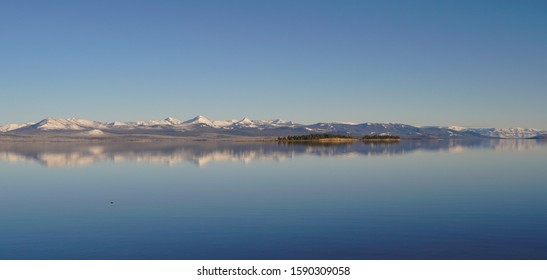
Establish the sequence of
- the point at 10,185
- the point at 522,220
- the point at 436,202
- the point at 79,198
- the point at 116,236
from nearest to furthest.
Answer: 1. the point at 116,236
2. the point at 522,220
3. the point at 436,202
4. the point at 79,198
5. the point at 10,185

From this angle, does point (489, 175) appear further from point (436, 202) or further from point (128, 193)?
point (128, 193)

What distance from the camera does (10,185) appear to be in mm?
23422

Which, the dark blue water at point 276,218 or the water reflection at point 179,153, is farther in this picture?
the water reflection at point 179,153

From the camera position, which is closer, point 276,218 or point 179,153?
point 276,218

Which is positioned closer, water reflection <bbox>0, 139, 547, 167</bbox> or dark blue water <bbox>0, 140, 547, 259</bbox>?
dark blue water <bbox>0, 140, 547, 259</bbox>

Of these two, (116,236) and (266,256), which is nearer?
(266,256)

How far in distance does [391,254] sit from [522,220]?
5.63 m

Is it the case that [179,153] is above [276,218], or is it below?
below

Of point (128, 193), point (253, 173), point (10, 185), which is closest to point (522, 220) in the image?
point (128, 193)

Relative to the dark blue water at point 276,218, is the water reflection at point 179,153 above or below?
below

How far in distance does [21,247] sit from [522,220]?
12.9 meters

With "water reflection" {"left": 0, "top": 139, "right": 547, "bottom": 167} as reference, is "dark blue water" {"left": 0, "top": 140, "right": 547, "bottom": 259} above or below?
above

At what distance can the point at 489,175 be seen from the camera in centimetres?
2686
